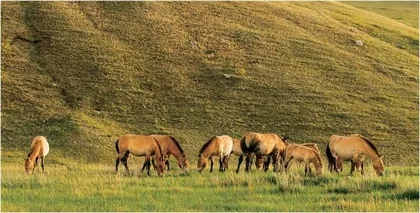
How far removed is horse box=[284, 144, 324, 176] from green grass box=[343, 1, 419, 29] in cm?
7947

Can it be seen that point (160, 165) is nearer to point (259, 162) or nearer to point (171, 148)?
point (171, 148)

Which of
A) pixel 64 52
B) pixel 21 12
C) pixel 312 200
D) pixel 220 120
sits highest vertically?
pixel 21 12

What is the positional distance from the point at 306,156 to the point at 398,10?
103m

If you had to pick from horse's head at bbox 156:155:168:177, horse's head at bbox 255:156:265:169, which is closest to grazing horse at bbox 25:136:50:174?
horse's head at bbox 156:155:168:177

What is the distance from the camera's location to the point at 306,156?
2022 cm

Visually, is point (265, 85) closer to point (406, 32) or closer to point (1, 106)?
point (1, 106)

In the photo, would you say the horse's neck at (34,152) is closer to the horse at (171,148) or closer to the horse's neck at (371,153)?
the horse at (171,148)

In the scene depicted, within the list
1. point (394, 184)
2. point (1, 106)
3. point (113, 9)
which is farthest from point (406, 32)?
point (394, 184)

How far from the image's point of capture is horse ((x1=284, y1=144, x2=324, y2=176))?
19797 mm

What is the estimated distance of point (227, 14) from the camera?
68.0 metres

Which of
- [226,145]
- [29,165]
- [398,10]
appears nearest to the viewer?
[29,165]

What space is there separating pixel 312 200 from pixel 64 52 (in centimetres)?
4268

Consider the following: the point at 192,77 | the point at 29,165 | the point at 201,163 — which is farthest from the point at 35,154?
the point at 192,77

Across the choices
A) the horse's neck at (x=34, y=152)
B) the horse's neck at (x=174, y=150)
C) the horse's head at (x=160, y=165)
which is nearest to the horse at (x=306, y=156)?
the horse's head at (x=160, y=165)
